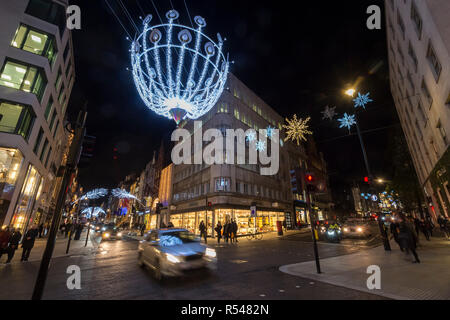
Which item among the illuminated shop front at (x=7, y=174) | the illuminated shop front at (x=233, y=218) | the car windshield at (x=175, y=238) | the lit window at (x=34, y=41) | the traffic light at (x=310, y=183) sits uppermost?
the lit window at (x=34, y=41)

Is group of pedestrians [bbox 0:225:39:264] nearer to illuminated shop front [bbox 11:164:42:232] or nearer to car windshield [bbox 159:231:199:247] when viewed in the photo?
illuminated shop front [bbox 11:164:42:232]

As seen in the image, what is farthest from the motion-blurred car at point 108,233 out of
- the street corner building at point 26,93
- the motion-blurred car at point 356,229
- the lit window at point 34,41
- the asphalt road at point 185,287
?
the motion-blurred car at point 356,229

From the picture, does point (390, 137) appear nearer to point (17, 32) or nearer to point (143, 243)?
point (143, 243)

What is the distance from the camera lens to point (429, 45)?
1429cm

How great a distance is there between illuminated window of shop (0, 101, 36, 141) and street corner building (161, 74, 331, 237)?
16.7 m

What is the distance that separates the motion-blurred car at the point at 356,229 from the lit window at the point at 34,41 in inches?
1350

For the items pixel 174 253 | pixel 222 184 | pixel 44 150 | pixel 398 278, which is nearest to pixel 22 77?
pixel 44 150

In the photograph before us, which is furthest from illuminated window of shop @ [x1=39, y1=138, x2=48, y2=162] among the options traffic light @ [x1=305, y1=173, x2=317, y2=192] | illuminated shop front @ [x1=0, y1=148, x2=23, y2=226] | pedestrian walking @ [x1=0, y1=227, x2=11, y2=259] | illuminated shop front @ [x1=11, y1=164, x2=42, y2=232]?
traffic light @ [x1=305, y1=173, x2=317, y2=192]

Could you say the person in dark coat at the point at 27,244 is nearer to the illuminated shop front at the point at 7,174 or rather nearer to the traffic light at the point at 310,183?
the illuminated shop front at the point at 7,174

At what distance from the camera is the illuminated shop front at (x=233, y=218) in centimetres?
2897

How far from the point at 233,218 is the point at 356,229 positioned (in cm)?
1500

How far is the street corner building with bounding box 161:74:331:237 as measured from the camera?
97.1 feet
